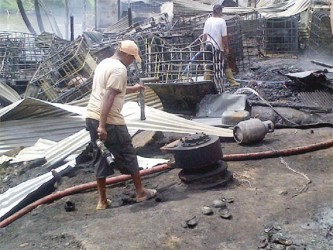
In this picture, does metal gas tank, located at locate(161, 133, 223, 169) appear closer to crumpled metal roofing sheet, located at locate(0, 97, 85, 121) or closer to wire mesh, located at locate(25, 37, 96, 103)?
crumpled metal roofing sheet, located at locate(0, 97, 85, 121)

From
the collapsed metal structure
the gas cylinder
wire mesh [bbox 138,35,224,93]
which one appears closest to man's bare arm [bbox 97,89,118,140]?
the gas cylinder

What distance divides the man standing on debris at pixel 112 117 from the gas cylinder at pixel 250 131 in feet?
7.00

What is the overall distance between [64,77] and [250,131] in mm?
5160

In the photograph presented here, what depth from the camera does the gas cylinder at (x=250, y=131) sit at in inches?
271

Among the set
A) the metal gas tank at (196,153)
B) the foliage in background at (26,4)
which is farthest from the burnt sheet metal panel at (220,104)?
the foliage in background at (26,4)

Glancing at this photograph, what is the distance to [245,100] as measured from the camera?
832 centimetres

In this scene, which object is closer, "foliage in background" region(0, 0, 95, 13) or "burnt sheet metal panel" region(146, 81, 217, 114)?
"burnt sheet metal panel" region(146, 81, 217, 114)

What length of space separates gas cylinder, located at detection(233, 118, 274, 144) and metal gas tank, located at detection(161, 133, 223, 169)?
59.9 inches

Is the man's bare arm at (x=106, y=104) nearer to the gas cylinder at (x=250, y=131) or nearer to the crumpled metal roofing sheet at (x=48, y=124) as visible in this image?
the crumpled metal roofing sheet at (x=48, y=124)

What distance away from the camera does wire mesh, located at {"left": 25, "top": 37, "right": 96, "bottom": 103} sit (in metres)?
9.88

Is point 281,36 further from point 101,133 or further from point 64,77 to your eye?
point 101,133

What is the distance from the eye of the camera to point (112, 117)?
16.4 feet

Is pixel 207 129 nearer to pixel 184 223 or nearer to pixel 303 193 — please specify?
pixel 303 193

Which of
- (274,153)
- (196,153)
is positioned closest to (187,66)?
(274,153)
